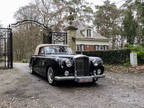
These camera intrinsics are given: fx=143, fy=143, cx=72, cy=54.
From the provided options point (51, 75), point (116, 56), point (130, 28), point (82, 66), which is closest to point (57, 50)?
point (51, 75)

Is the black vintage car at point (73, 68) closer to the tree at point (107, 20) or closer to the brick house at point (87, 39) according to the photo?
the brick house at point (87, 39)

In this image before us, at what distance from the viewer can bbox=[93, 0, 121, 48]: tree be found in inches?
1133

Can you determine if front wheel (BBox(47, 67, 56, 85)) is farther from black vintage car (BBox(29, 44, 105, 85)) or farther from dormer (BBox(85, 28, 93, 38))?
dormer (BBox(85, 28, 93, 38))

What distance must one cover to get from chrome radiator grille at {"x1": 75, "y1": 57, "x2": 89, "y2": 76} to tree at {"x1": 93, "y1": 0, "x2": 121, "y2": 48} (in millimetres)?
25504

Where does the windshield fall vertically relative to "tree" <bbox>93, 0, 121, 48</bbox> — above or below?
below

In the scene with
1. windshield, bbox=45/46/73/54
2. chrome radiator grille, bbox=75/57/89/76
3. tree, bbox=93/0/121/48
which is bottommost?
chrome radiator grille, bbox=75/57/89/76

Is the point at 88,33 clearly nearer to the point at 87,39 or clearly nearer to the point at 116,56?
the point at 87,39

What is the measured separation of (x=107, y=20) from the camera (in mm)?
29938

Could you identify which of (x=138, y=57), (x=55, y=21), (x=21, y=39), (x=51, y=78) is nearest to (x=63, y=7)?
(x=55, y=21)

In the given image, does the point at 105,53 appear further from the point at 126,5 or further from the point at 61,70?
the point at 61,70

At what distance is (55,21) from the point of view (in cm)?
2195

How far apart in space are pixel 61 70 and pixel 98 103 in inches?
70.8

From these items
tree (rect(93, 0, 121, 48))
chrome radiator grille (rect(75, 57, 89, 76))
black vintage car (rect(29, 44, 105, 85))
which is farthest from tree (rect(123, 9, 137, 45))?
chrome radiator grille (rect(75, 57, 89, 76))

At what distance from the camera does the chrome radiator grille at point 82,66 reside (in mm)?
5094
